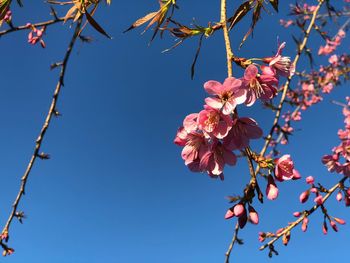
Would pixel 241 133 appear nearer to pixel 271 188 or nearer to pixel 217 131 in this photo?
pixel 217 131

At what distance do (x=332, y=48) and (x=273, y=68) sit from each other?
9908 millimetres

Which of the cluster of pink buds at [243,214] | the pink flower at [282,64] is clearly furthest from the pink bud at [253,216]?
the pink flower at [282,64]

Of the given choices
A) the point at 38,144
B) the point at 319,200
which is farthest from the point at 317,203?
the point at 38,144

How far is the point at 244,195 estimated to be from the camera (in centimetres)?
117

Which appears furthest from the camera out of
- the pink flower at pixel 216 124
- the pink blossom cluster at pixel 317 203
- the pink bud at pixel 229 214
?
the pink blossom cluster at pixel 317 203

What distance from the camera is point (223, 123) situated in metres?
1.13

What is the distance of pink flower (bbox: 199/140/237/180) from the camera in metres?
1.20

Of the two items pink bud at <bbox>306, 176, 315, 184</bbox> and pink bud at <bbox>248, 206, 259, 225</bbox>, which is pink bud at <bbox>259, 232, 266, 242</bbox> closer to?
pink bud at <bbox>306, 176, 315, 184</bbox>

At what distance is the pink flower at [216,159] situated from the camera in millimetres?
1196

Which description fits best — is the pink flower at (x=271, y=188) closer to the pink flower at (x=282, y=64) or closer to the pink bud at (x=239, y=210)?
the pink bud at (x=239, y=210)

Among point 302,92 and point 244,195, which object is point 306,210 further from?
point 302,92

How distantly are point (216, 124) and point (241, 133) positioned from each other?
0.26 ft

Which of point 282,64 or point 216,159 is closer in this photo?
point 216,159

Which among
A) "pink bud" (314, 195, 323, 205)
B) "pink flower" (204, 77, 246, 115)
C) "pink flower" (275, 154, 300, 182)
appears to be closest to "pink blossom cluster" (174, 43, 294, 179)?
"pink flower" (204, 77, 246, 115)
